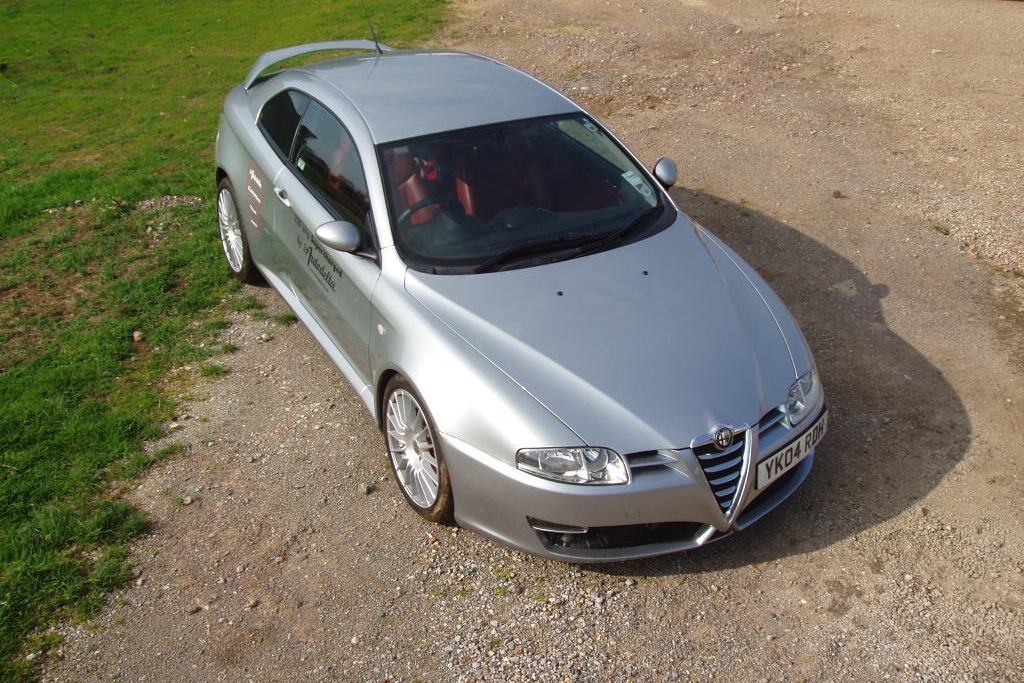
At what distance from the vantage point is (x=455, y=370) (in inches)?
164

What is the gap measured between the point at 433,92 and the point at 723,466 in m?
2.83

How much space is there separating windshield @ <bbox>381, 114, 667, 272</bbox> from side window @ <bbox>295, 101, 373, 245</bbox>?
19 cm

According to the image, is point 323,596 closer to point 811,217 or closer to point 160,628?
point 160,628

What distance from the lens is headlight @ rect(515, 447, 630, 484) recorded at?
3855mm

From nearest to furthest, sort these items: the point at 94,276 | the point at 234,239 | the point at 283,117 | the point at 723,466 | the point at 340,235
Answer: the point at 723,466
the point at 340,235
the point at 283,117
the point at 234,239
the point at 94,276

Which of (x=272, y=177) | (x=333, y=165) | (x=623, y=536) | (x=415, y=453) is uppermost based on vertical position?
(x=333, y=165)

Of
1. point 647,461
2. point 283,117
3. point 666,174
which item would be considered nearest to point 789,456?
point 647,461

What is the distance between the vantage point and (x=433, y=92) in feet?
18.0

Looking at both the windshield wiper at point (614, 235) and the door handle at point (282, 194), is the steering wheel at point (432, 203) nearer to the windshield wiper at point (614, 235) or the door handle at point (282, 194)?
the windshield wiper at point (614, 235)

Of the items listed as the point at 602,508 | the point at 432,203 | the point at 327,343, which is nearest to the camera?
the point at 602,508

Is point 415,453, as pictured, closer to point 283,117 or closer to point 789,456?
point 789,456

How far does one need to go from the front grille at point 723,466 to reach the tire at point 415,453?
1.13 m

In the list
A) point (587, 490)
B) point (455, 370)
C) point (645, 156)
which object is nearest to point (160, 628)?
point (455, 370)

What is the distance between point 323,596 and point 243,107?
378 centimetres
